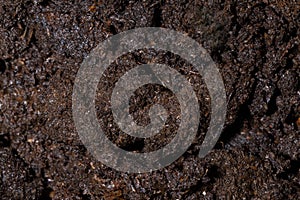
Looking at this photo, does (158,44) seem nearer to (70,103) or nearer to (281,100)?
(70,103)

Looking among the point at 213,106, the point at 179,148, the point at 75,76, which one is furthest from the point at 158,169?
the point at 75,76

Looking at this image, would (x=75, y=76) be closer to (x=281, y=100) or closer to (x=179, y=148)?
(x=179, y=148)

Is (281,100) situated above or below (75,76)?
below

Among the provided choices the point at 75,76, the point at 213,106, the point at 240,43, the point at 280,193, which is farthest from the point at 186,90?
the point at 280,193

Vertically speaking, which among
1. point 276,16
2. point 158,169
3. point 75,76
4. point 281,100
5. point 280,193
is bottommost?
point 280,193

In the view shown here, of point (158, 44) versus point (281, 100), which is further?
point (281, 100)

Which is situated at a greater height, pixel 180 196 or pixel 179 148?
pixel 179 148
